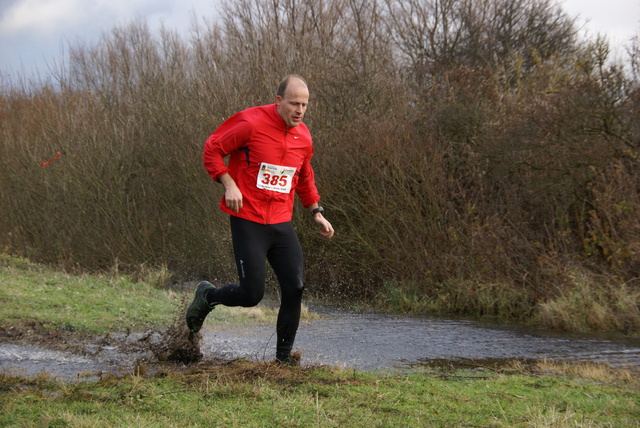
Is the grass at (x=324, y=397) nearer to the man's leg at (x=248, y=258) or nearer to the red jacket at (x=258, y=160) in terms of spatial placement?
the man's leg at (x=248, y=258)

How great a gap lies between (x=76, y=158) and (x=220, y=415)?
16.6m

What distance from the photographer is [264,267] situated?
576 cm

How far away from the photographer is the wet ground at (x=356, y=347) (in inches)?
239

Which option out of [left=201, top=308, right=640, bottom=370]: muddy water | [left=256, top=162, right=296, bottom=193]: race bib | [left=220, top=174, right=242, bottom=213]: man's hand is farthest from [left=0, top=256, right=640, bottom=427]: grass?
[left=256, top=162, right=296, bottom=193]: race bib

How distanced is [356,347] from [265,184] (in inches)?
103

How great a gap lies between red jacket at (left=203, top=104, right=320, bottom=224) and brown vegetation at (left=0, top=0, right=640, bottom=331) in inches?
252

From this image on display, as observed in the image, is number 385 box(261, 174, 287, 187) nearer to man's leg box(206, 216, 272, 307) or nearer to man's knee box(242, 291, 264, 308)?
man's leg box(206, 216, 272, 307)

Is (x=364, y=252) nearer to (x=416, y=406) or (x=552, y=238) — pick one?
(x=552, y=238)

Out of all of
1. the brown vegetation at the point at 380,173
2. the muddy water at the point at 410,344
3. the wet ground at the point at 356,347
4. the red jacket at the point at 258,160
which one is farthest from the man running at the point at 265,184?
the brown vegetation at the point at 380,173

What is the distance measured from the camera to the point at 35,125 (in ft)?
74.7

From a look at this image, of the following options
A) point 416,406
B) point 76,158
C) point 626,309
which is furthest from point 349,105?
point 416,406

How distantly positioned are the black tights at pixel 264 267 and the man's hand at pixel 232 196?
0.75 ft

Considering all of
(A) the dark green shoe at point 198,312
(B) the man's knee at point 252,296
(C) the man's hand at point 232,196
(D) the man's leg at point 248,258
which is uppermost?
(C) the man's hand at point 232,196

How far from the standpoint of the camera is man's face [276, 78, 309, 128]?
555cm
